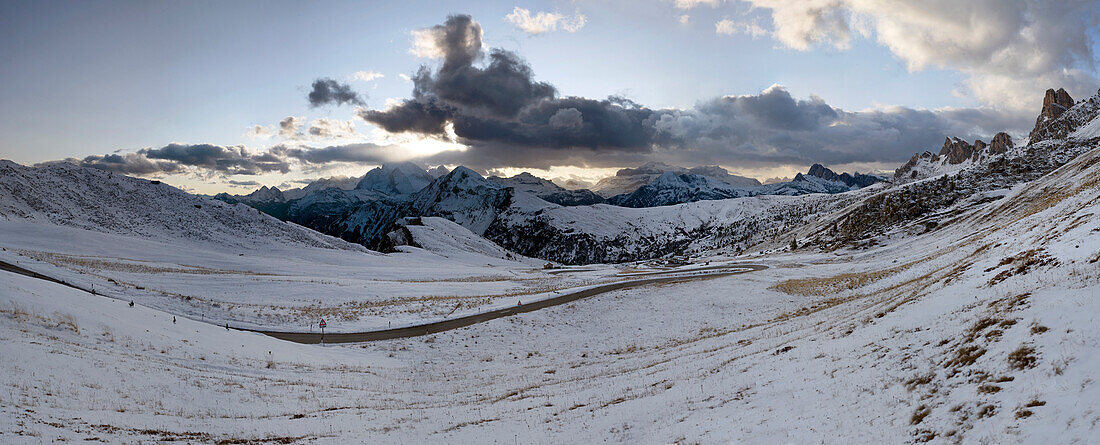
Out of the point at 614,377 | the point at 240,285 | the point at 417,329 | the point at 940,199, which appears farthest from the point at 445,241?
the point at 614,377

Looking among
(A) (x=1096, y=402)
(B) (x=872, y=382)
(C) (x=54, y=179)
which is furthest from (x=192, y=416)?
(C) (x=54, y=179)

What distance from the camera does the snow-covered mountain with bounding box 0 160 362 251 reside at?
9400cm

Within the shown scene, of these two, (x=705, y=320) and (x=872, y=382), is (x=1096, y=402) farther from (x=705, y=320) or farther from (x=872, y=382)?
(x=705, y=320)

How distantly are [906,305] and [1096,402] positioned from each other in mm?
12039

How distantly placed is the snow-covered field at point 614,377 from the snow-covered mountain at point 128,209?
9247 centimetres

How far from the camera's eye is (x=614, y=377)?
846 inches

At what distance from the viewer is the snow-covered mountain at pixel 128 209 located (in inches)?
3701

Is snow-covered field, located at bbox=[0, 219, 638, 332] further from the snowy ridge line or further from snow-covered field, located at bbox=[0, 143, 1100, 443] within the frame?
snow-covered field, located at bbox=[0, 143, 1100, 443]

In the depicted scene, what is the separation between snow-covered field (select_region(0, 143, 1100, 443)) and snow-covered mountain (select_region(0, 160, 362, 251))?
303ft

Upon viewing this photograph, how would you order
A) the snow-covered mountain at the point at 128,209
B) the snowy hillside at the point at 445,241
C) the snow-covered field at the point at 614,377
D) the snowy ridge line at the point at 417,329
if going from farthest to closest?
the snowy hillside at the point at 445,241, the snow-covered mountain at the point at 128,209, the snowy ridge line at the point at 417,329, the snow-covered field at the point at 614,377

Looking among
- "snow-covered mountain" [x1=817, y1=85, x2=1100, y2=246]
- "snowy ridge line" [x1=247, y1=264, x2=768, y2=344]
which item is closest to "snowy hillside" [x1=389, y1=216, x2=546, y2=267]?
"snowy ridge line" [x1=247, y1=264, x2=768, y2=344]

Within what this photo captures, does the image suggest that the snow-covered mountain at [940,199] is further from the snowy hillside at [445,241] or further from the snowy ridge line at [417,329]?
the snowy hillside at [445,241]

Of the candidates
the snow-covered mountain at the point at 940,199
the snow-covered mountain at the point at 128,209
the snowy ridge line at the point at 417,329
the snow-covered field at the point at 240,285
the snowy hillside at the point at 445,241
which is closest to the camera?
the snowy ridge line at the point at 417,329

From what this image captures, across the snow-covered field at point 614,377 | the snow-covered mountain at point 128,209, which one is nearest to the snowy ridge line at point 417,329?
the snow-covered field at point 614,377
